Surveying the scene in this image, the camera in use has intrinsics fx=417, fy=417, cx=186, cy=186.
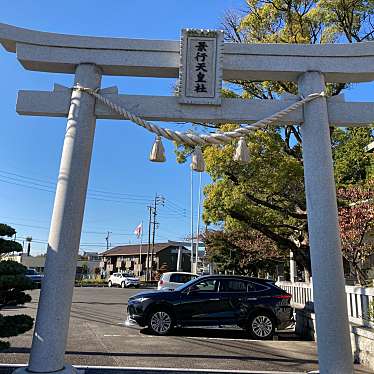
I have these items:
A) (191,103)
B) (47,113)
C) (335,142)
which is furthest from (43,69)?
(335,142)

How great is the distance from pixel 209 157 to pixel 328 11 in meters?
6.95

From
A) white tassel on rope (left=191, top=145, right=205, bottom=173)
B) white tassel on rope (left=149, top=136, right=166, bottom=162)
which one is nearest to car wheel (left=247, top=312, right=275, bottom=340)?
white tassel on rope (left=191, top=145, right=205, bottom=173)

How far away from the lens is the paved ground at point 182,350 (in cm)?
716

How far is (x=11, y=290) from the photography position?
16.6ft

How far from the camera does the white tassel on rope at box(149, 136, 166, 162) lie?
19.5 ft

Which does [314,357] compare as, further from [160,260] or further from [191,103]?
[160,260]

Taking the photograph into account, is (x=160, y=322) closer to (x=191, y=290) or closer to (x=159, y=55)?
(x=191, y=290)

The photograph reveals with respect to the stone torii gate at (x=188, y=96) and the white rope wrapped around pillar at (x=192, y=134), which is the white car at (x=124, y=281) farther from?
the white rope wrapped around pillar at (x=192, y=134)

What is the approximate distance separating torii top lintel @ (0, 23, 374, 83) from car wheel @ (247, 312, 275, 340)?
6.85 m

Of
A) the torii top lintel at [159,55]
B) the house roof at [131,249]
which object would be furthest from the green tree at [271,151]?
the house roof at [131,249]

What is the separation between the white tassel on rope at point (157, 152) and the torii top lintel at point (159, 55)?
3.52 ft

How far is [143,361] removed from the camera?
7.29m

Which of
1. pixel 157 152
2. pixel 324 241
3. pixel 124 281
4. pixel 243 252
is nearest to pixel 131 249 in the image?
pixel 124 281

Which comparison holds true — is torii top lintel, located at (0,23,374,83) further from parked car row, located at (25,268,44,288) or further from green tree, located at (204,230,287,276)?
green tree, located at (204,230,287,276)
